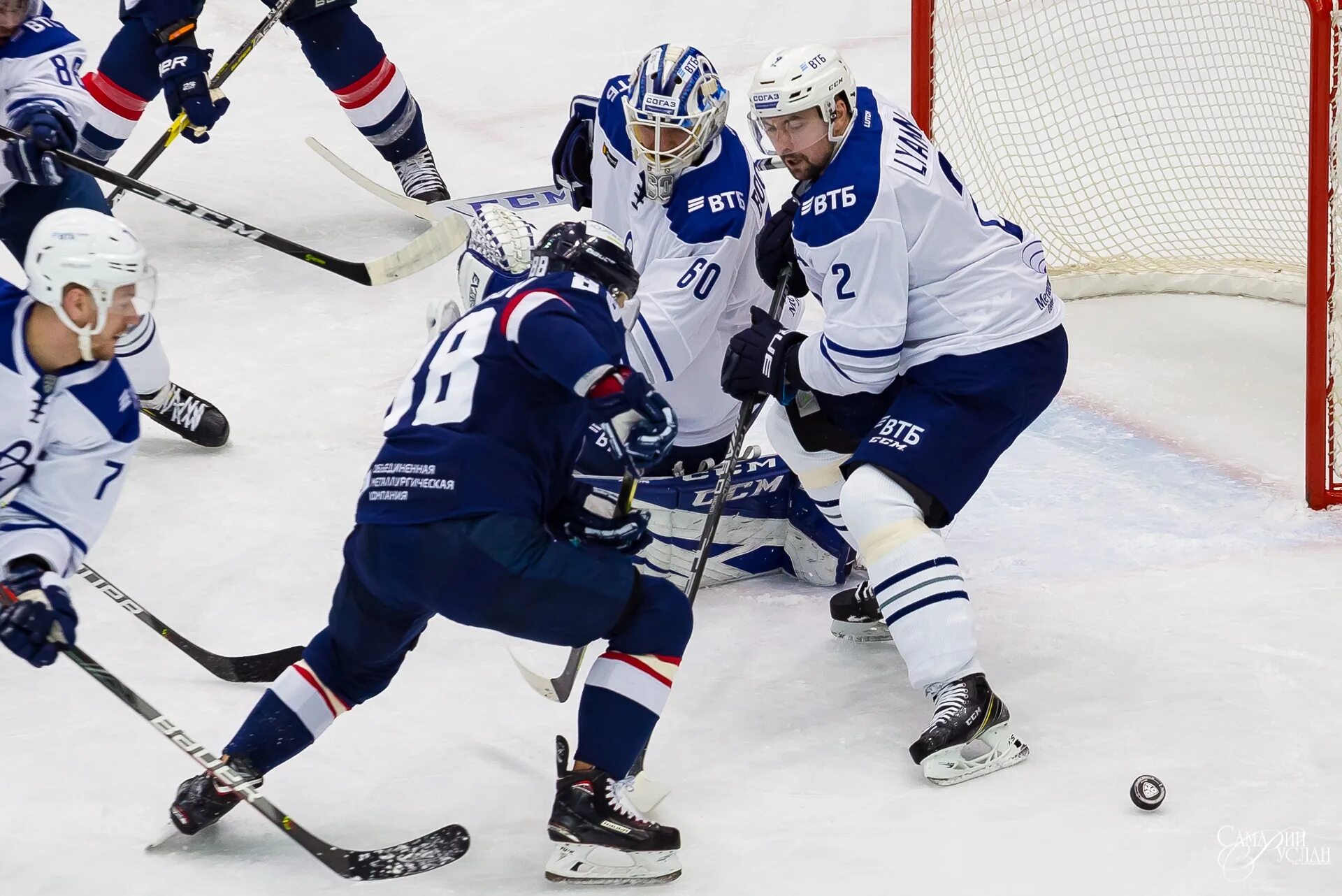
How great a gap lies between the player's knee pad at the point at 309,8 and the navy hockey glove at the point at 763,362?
2.53m

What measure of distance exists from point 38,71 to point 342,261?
2.97 feet

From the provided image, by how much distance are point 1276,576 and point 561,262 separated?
1798 mm

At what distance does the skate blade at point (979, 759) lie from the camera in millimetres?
2770

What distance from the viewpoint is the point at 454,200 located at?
18.0 ft

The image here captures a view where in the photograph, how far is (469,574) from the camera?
2387 millimetres

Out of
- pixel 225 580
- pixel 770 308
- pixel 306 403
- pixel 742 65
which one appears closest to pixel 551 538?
pixel 770 308

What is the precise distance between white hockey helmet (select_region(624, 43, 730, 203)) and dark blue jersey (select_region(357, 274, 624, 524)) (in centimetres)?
83

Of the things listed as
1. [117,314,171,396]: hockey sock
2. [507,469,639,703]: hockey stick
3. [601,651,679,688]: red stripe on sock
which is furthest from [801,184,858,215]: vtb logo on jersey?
[117,314,171,396]: hockey sock

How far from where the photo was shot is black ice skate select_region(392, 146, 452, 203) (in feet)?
17.6

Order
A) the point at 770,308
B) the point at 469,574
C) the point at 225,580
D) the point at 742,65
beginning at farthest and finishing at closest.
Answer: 1. the point at 742,65
2. the point at 225,580
3. the point at 770,308
4. the point at 469,574

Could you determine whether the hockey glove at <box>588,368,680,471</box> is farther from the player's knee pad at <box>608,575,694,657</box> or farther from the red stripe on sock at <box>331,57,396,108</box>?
the red stripe on sock at <box>331,57,396,108</box>

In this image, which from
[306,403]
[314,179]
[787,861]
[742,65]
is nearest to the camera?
[787,861]

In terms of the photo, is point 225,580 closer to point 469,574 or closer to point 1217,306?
point 469,574

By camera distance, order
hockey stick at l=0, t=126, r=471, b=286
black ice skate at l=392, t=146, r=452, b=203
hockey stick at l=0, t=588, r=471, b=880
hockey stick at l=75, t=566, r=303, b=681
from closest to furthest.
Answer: hockey stick at l=0, t=588, r=471, b=880 → hockey stick at l=75, t=566, r=303, b=681 → hockey stick at l=0, t=126, r=471, b=286 → black ice skate at l=392, t=146, r=452, b=203
